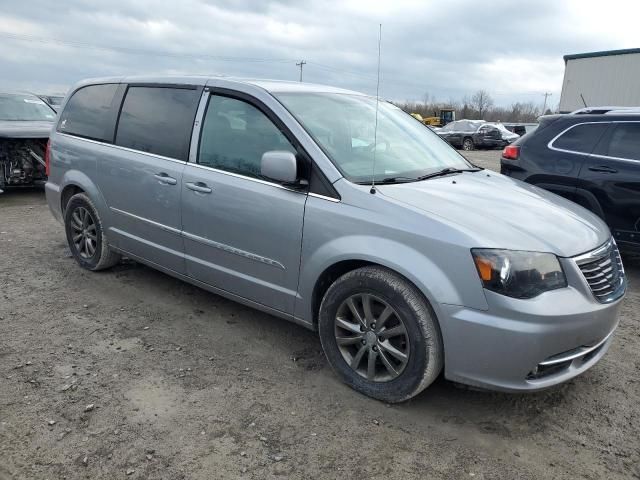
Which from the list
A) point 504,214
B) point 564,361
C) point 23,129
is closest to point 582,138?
point 504,214

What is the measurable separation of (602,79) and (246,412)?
3089 cm

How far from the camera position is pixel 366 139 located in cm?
362

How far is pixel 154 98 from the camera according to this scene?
14.0ft

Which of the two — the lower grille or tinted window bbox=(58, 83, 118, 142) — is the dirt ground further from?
tinted window bbox=(58, 83, 118, 142)

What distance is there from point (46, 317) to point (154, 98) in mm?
1915

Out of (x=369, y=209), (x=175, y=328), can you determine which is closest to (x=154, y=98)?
(x=175, y=328)

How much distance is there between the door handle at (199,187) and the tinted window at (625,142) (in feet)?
14.3

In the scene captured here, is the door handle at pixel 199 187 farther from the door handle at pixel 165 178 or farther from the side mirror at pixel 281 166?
the side mirror at pixel 281 166

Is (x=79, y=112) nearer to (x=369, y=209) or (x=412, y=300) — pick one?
(x=369, y=209)

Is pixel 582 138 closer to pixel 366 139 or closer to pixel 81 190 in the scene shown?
pixel 366 139

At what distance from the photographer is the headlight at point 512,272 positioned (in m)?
2.57

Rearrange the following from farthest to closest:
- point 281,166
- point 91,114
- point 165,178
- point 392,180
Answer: point 91,114 < point 165,178 < point 392,180 < point 281,166

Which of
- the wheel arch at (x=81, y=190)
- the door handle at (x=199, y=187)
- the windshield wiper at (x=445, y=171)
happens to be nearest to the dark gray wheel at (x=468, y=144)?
the windshield wiper at (x=445, y=171)

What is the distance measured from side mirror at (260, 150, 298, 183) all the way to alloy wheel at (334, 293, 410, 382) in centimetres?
80
